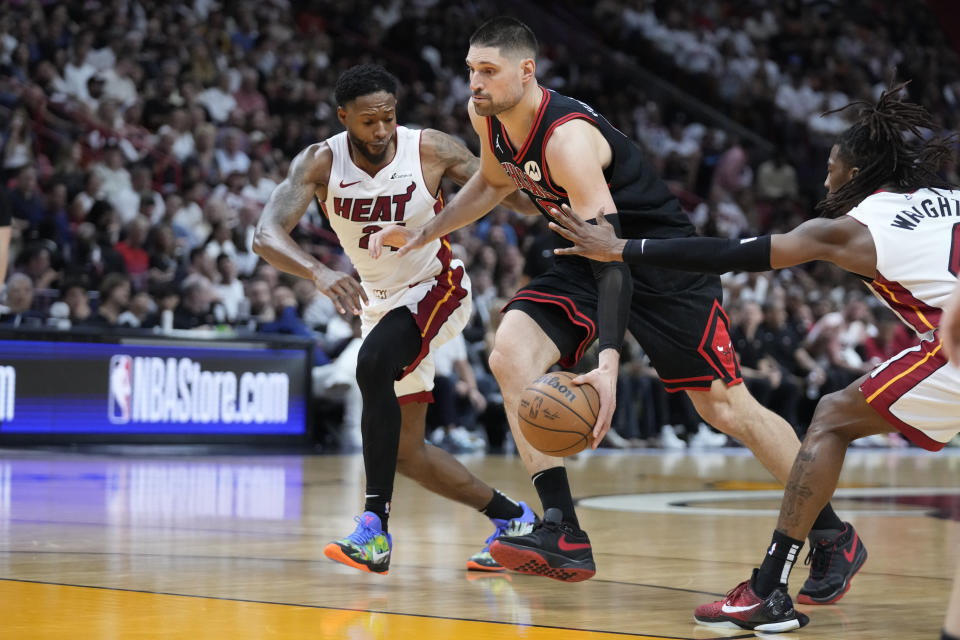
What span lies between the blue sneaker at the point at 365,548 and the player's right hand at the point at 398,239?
101cm

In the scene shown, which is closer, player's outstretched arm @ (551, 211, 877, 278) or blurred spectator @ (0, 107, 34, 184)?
player's outstretched arm @ (551, 211, 877, 278)

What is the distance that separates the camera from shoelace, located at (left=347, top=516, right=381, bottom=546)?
14.7 feet

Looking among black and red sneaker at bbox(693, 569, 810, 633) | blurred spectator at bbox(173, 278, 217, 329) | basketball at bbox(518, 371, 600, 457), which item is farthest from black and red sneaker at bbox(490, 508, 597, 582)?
blurred spectator at bbox(173, 278, 217, 329)

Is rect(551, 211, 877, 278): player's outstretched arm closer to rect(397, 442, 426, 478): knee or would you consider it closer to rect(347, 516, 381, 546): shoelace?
rect(347, 516, 381, 546): shoelace

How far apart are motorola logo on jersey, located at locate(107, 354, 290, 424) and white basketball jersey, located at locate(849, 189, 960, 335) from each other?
7.62 m

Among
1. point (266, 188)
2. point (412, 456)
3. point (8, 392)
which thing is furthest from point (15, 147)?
point (412, 456)

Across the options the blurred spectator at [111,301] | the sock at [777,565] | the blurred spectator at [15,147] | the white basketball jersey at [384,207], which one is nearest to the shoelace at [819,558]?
the sock at [777,565]

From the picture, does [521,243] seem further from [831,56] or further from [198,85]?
[831,56]

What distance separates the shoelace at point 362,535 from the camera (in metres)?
4.48

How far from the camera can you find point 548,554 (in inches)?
171

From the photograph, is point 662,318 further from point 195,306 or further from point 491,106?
point 195,306

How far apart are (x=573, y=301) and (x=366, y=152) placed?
115cm

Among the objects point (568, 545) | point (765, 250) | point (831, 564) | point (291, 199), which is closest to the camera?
point (765, 250)

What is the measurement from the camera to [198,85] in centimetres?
1375
